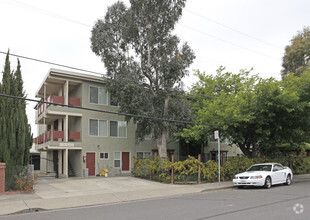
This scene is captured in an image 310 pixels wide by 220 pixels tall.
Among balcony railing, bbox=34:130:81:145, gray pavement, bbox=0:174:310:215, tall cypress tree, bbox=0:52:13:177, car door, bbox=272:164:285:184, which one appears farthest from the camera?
balcony railing, bbox=34:130:81:145

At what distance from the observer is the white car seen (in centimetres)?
1546

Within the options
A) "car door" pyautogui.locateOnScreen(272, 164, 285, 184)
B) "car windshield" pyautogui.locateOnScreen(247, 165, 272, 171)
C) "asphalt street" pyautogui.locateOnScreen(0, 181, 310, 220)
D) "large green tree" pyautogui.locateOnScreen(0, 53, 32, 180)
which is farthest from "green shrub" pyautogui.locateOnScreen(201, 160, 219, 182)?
"large green tree" pyautogui.locateOnScreen(0, 53, 32, 180)

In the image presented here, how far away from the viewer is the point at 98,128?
25.1 metres

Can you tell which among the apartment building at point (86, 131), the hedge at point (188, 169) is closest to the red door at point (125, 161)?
the apartment building at point (86, 131)

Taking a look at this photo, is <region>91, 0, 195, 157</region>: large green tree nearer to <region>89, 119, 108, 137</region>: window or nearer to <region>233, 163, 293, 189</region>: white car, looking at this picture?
<region>89, 119, 108, 137</region>: window

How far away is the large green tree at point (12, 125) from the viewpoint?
1441 cm

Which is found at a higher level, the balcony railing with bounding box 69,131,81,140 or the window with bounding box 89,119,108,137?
the window with bounding box 89,119,108,137

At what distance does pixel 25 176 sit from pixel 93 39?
459 inches

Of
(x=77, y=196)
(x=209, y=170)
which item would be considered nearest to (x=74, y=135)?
(x=77, y=196)

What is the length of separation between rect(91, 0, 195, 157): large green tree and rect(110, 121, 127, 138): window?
4.25m

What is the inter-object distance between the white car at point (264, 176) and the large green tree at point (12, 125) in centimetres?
1131

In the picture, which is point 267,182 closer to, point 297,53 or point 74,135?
point 74,135

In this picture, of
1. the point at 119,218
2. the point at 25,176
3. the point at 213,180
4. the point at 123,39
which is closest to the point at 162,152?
the point at 213,180

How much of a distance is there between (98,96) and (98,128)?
106 inches
